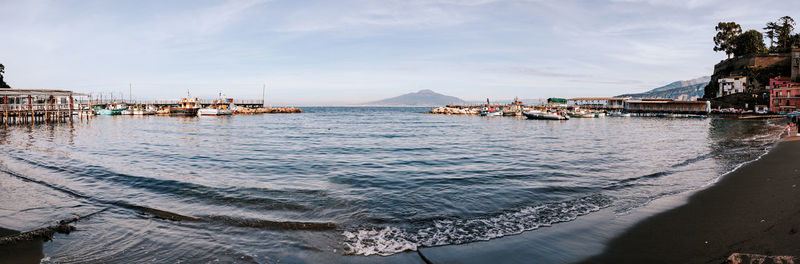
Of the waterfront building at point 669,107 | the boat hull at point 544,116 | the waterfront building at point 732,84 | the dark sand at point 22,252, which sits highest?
the waterfront building at point 732,84

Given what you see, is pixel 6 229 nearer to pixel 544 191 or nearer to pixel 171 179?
pixel 171 179

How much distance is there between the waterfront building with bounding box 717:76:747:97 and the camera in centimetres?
8032

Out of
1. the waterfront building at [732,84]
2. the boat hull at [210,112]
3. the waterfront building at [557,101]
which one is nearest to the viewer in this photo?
the waterfront building at [732,84]

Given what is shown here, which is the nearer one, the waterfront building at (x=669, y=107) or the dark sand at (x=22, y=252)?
the dark sand at (x=22, y=252)

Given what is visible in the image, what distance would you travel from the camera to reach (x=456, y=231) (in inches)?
313

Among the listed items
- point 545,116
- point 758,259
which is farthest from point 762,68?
point 758,259

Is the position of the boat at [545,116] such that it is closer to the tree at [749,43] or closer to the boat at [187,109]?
the tree at [749,43]

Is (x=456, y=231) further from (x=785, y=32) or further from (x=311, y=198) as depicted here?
(x=785, y=32)

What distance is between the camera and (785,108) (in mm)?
64125

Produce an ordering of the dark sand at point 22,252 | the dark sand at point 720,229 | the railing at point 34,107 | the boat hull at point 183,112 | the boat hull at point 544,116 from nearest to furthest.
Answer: the dark sand at point 720,229 < the dark sand at point 22,252 < the railing at point 34,107 < the boat hull at point 544,116 < the boat hull at point 183,112

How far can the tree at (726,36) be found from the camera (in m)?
90.4

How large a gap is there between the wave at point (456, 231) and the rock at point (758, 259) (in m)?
3.30

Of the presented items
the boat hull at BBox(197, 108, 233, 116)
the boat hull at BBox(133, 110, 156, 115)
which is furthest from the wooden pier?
the boat hull at BBox(197, 108, 233, 116)

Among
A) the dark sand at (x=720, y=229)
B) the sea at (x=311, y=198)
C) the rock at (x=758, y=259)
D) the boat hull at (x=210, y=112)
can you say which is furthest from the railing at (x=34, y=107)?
the rock at (x=758, y=259)
